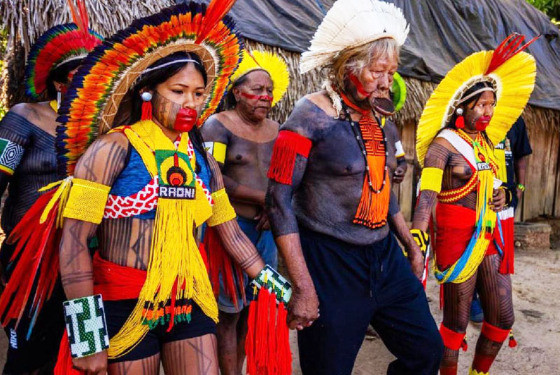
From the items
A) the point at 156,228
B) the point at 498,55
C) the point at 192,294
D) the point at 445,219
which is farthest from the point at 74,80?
the point at 498,55

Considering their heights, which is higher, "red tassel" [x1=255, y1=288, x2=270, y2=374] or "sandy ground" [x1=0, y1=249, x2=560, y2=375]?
"red tassel" [x1=255, y1=288, x2=270, y2=374]

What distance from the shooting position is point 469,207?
3.65 m

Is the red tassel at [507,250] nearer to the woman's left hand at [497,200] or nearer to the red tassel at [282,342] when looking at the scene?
the woman's left hand at [497,200]

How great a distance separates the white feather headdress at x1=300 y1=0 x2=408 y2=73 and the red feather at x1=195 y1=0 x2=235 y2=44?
0.65 metres

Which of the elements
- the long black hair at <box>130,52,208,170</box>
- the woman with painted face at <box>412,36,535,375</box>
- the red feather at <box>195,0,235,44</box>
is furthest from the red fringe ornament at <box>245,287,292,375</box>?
the woman with painted face at <box>412,36,535,375</box>

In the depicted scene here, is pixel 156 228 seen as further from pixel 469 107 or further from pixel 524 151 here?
pixel 524 151

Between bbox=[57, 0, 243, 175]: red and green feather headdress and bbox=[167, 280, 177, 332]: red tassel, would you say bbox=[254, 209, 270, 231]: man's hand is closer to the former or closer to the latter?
bbox=[167, 280, 177, 332]: red tassel

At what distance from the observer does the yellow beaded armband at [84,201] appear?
1.93 m

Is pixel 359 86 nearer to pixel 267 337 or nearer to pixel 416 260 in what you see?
pixel 416 260

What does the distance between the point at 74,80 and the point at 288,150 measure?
0.94 meters

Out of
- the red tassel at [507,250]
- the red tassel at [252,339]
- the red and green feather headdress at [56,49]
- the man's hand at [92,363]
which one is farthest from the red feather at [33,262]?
the red tassel at [507,250]

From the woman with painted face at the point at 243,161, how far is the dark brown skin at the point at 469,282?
1.05m

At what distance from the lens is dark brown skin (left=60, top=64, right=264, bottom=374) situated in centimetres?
195

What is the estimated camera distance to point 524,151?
234 inches
